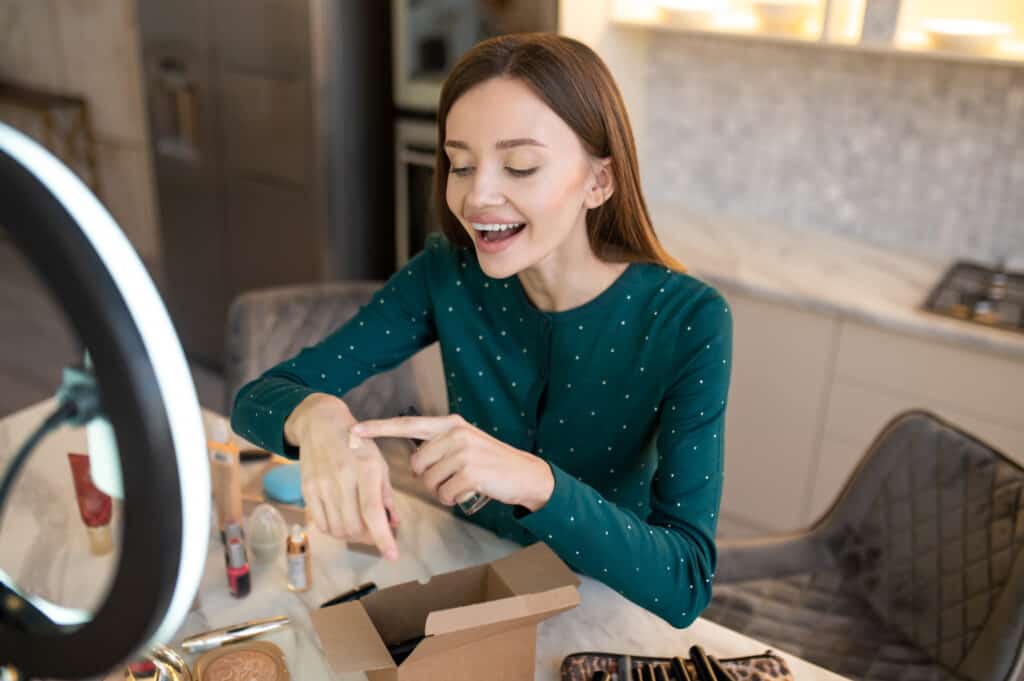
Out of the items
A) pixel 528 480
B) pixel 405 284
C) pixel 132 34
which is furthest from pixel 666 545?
pixel 132 34

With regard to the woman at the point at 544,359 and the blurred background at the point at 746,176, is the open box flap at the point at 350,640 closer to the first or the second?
the woman at the point at 544,359

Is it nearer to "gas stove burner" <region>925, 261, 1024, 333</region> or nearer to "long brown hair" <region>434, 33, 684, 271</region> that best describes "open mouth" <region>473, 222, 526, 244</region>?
"long brown hair" <region>434, 33, 684, 271</region>

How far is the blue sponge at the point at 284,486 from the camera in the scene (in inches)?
52.2

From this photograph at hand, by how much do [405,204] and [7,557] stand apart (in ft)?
6.42

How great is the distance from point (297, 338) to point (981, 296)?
1663 millimetres

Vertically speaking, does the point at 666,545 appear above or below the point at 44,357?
above

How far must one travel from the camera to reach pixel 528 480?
98cm

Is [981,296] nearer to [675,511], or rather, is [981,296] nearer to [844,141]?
[844,141]

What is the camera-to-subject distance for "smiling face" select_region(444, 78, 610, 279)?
112cm

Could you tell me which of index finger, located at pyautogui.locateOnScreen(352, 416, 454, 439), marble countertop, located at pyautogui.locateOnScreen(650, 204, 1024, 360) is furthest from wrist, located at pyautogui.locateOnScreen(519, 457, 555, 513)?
marble countertop, located at pyautogui.locateOnScreen(650, 204, 1024, 360)

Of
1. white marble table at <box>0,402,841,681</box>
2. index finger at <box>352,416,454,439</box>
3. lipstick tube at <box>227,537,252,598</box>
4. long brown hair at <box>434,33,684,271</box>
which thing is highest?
long brown hair at <box>434,33,684,271</box>

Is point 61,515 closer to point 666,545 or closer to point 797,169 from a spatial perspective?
point 666,545

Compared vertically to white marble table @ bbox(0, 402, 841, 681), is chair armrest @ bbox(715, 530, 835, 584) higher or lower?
lower

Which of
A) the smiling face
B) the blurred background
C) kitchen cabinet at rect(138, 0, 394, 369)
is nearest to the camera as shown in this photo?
the smiling face
